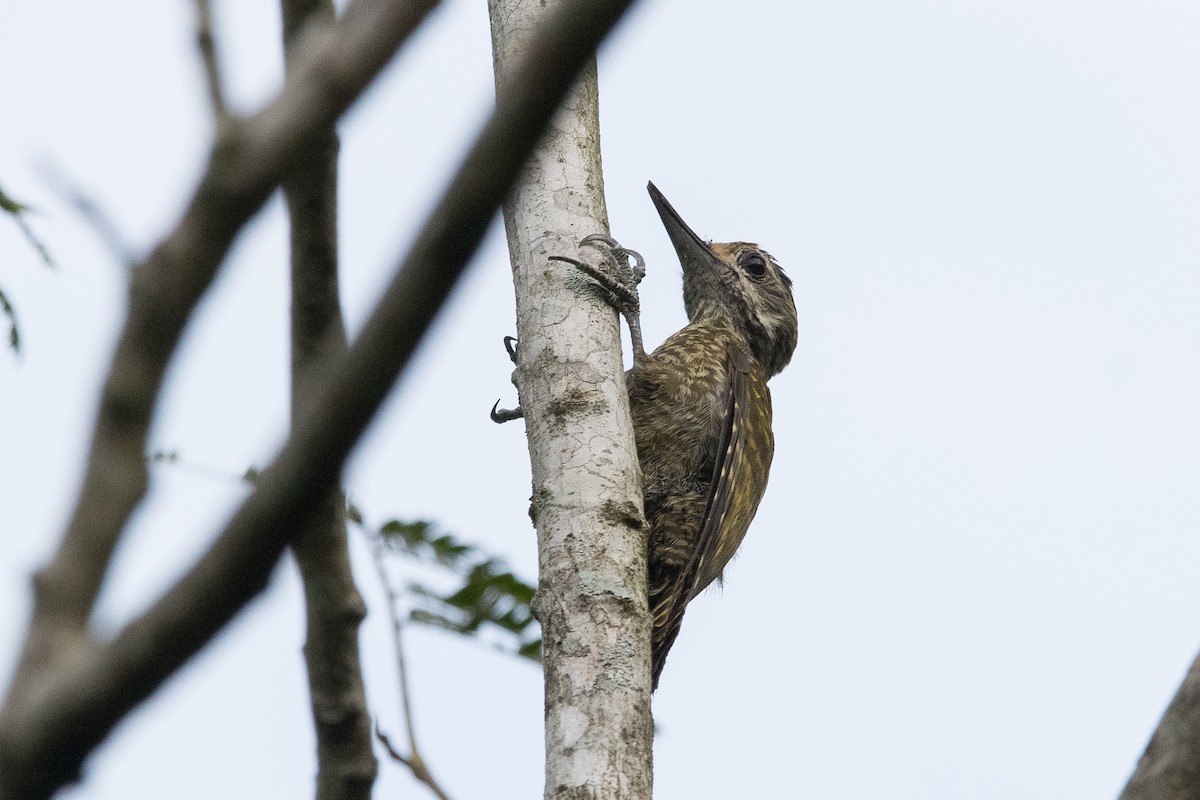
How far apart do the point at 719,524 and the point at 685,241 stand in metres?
2.29

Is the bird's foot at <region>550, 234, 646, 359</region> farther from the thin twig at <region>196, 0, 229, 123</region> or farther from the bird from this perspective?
the thin twig at <region>196, 0, 229, 123</region>

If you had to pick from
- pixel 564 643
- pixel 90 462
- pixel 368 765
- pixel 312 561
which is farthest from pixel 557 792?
pixel 90 462

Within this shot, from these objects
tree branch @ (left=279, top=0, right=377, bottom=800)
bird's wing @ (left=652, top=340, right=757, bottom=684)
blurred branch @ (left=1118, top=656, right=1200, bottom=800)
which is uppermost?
bird's wing @ (left=652, top=340, right=757, bottom=684)

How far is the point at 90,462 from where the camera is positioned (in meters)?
1.17

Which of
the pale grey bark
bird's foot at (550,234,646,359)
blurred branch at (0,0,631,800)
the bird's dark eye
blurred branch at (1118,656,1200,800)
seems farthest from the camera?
the bird's dark eye

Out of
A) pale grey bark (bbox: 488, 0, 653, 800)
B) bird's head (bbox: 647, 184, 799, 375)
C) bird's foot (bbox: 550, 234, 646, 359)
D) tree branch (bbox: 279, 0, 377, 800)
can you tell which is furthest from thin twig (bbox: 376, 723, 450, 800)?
bird's head (bbox: 647, 184, 799, 375)

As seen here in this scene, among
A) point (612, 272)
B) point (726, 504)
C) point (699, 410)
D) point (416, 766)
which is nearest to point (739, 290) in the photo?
point (699, 410)

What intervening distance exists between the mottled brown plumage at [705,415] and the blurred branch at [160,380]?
3.73 m

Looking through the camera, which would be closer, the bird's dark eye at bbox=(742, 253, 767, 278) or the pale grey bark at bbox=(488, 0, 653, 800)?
the pale grey bark at bbox=(488, 0, 653, 800)

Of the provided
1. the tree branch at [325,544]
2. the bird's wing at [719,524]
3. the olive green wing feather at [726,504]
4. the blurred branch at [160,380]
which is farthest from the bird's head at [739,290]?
the blurred branch at [160,380]

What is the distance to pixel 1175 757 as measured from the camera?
185cm

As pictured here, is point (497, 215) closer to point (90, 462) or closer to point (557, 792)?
point (90, 462)

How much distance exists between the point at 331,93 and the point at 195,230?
17 cm

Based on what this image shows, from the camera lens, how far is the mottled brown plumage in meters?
5.05
